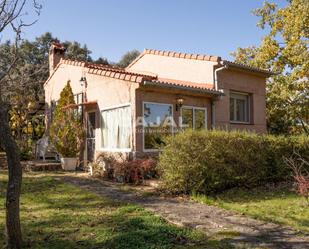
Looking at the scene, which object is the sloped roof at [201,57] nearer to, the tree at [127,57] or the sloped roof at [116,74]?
the sloped roof at [116,74]

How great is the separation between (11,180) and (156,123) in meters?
9.31

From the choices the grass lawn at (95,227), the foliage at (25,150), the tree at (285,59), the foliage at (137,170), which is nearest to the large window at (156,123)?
the foliage at (137,170)

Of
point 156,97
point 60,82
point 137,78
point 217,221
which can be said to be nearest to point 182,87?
point 156,97

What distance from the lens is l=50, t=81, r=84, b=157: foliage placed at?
17.7m

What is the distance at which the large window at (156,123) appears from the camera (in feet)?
48.0

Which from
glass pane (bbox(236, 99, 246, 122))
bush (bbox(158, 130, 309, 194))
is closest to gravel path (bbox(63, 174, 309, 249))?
bush (bbox(158, 130, 309, 194))

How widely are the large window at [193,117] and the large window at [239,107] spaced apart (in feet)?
8.45

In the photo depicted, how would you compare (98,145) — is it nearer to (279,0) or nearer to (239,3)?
(239,3)

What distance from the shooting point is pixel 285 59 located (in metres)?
24.7

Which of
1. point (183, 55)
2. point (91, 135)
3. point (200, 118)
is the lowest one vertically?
point (91, 135)

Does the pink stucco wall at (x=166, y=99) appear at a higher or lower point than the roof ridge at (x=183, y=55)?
lower

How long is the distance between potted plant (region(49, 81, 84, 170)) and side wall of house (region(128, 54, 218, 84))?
540 cm

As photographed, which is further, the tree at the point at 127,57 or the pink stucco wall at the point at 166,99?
the tree at the point at 127,57

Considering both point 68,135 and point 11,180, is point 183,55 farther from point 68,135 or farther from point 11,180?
point 11,180
